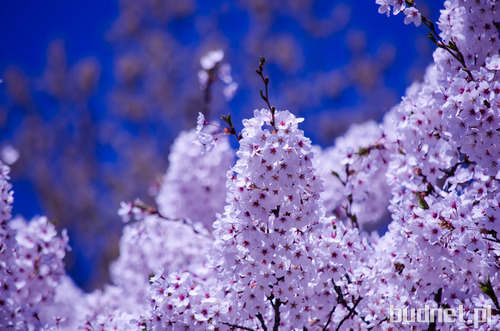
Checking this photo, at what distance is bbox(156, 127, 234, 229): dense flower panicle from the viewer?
6078mm

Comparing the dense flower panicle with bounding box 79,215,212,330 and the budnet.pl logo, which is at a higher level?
the dense flower panicle with bounding box 79,215,212,330

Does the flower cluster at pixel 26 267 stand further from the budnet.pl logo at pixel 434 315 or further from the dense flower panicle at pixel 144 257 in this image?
the budnet.pl logo at pixel 434 315

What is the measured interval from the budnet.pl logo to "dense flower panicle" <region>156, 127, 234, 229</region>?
3.06m

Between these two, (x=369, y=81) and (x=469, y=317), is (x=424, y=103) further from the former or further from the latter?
(x=369, y=81)

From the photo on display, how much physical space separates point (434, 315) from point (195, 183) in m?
3.48

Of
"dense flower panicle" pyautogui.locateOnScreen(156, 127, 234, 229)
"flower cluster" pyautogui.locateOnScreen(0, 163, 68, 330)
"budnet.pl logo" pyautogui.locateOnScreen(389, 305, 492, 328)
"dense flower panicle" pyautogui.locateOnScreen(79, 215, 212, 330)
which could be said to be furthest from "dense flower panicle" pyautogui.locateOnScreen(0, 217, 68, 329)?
"budnet.pl logo" pyautogui.locateOnScreen(389, 305, 492, 328)

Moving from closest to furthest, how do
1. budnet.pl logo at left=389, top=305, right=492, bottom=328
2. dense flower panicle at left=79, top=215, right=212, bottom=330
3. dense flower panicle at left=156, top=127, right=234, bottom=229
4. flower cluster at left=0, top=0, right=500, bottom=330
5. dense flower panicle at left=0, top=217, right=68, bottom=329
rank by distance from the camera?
flower cluster at left=0, top=0, right=500, bottom=330
budnet.pl logo at left=389, top=305, right=492, bottom=328
dense flower panicle at left=0, top=217, right=68, bottom=329
dense flower panicle at left=79, top=215, right=212, bottom=330
dense flower panicle at left=156, top=127, right=234, bottom=229

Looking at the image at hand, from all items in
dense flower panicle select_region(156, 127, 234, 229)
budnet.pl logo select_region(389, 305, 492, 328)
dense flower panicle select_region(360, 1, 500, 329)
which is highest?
dense flower panicle select_region(156, 127, 234, 229)

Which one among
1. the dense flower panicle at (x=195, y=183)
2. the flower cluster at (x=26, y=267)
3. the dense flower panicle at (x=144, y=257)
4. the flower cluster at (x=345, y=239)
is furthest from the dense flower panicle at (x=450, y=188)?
the flower cluster at (x=26, y=267)

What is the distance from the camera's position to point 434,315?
354 cm

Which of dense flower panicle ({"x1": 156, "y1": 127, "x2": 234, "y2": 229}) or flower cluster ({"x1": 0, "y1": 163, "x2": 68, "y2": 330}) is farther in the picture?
dense flower panicle ({"x1": 156, "y1": 127, "x2": 234, "y2": 229})

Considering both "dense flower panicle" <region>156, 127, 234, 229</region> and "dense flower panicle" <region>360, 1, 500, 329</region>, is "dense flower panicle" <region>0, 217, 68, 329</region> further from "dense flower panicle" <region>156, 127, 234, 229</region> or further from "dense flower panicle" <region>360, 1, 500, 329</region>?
"dense flower panicle" <region>360, 1, 500, 329</region>

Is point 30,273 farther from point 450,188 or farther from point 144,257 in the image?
point 450,188

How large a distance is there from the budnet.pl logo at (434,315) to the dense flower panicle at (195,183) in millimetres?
3064
